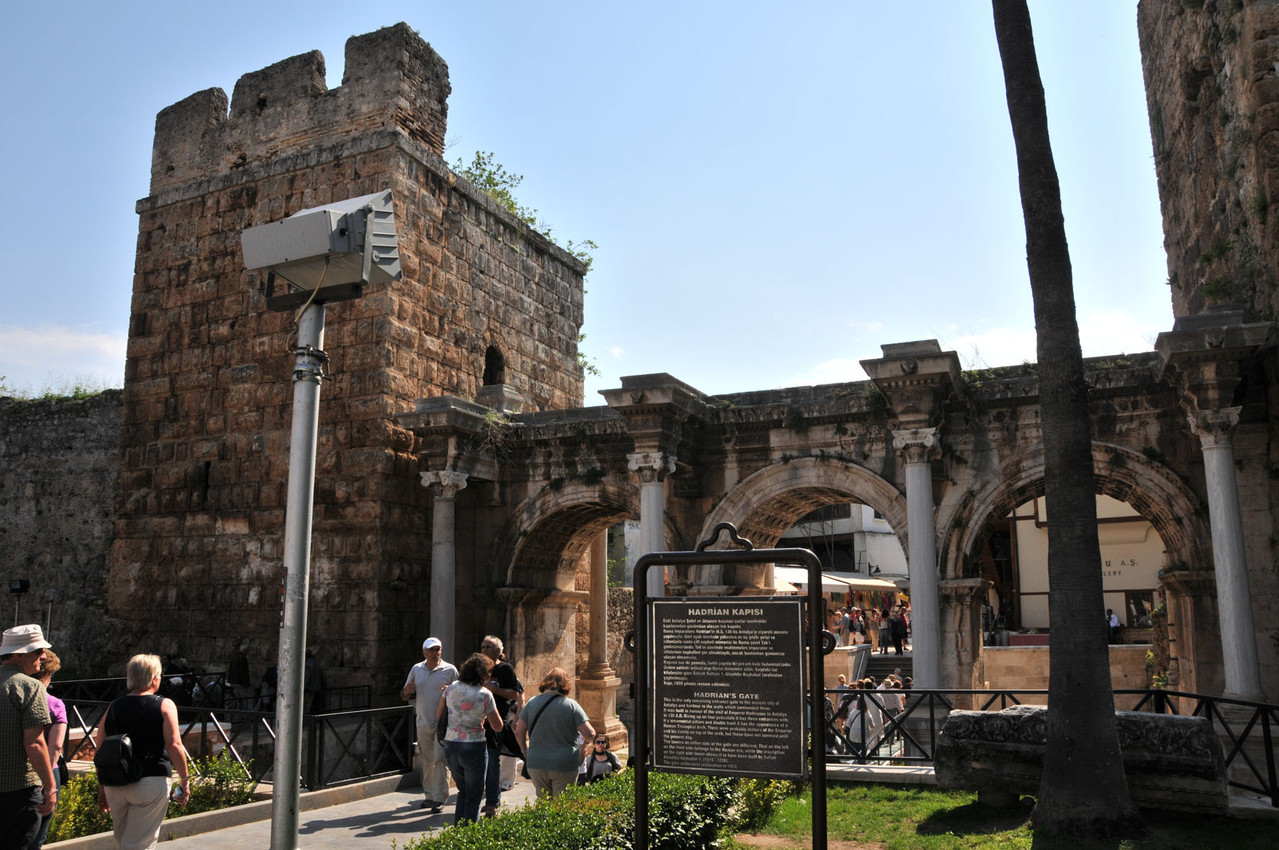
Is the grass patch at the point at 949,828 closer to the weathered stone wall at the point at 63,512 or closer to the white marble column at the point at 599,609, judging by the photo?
the white marble column at the point at 599,609

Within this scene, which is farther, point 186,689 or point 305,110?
point 305,110

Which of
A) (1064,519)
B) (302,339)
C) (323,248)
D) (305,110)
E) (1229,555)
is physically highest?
(305,110)

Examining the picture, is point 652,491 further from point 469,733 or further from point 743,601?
point 743,601

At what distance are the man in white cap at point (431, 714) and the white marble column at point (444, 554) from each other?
15.7 ft

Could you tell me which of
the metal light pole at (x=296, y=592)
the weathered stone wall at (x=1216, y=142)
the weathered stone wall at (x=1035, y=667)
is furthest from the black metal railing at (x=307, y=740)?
the weathered stone wall at (x=1035, y=667)

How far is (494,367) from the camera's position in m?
18.9

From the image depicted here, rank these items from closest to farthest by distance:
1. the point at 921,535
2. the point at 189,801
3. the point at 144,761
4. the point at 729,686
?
the point at 729,686, the point at 144,761, the point at 189,801, the point at 921,535

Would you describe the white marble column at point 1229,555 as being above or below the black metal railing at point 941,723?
above

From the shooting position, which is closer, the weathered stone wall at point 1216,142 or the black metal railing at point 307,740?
the black metal railing at point 307,740

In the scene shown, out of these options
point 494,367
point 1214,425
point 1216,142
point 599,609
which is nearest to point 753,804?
point 1214,425

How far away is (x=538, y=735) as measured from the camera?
28.3 feet

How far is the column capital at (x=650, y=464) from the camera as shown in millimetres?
14195

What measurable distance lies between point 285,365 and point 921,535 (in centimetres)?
1055

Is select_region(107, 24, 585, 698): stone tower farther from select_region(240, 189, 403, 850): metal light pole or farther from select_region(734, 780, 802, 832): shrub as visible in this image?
select_region(240, 189, 403, 850): metal light pole
